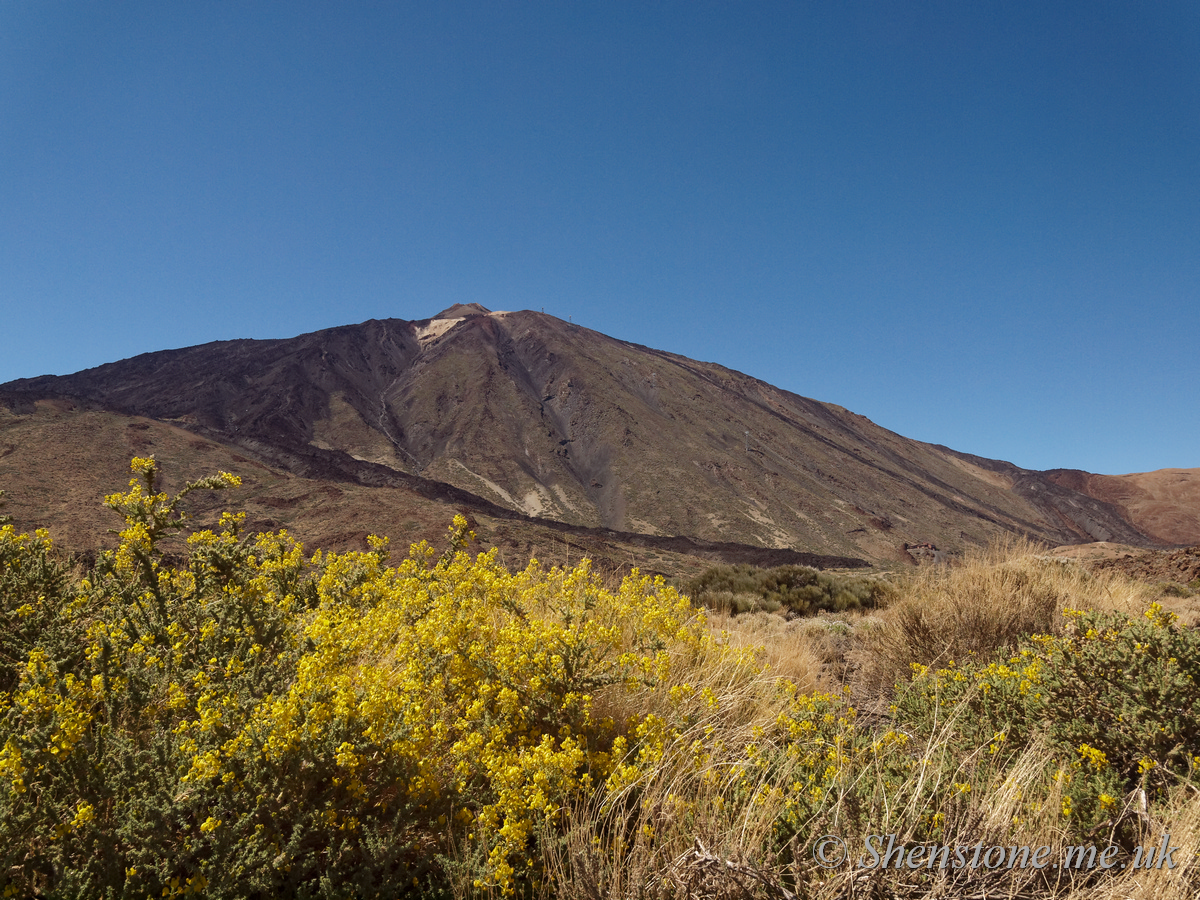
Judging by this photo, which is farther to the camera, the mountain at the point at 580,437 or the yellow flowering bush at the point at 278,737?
the mountain at the point at 580,437

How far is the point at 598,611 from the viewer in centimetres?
533

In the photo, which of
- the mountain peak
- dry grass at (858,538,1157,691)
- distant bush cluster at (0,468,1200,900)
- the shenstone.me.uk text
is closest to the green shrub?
distant bush cluster at (0,468,1200,900)

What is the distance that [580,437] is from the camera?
7312cm

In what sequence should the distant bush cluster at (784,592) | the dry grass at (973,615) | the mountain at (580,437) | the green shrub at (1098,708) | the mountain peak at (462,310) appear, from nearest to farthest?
the green shrub at (1098,708), the dry grass at (973,615), the distant bush cluster at (784,592), the mountain at (580,437), the mountain peak at (462,310)

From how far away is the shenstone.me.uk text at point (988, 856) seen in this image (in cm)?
224

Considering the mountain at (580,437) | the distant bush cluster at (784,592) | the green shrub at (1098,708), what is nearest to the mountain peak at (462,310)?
the mountain at (580,437)

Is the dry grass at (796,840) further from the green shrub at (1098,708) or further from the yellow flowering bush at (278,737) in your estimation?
the yellow flowering bush at (278,737)

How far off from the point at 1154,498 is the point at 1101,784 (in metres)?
148

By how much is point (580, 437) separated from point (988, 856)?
233ft

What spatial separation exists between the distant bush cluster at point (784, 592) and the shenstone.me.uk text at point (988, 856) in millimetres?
7843

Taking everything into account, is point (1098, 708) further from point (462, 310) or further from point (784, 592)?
point (462, 310)

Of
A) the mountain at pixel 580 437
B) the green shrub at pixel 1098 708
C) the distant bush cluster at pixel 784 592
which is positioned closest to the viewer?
the green shrub at pixel 1098 708

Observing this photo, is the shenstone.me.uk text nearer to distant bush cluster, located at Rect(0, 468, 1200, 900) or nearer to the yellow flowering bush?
distant bush cluster, located at Rect(0, 468, 1200, 900)

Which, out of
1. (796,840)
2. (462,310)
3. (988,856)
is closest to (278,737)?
(796,840)
